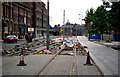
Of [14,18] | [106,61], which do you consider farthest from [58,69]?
[14,18]

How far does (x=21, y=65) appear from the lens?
34.0 feet

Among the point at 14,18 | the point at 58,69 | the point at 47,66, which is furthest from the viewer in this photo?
the point at 14,18

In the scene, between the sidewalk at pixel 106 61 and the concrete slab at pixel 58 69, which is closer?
the concrete slab at pixel 58 69

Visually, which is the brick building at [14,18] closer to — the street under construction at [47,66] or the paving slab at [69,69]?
the street under construction at [47,66]

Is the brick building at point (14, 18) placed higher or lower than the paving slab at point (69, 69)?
higher

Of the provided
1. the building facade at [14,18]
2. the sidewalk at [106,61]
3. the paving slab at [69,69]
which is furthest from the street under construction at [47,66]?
the building facade at [14,18]

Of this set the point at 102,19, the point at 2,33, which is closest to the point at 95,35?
the point at 102,19

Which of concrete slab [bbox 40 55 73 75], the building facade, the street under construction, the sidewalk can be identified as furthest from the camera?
the building facade

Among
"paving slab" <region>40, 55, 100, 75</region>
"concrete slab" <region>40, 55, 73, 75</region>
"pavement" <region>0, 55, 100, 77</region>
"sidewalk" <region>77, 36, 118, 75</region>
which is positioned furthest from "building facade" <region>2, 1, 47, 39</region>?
"paving slab" <region>40, 55, 100, 75</region>

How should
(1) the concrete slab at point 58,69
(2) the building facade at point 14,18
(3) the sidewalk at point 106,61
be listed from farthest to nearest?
(2) the building facade at point 14,18 → (3) the sidewalk at point 106,61 → (1) the concrete slab at point 58,69

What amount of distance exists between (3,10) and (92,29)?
27.1 meters

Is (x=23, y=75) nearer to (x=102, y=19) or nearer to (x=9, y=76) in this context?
(x=9, y=76)

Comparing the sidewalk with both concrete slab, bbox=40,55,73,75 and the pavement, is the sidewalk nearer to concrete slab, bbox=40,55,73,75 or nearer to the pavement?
the pavement

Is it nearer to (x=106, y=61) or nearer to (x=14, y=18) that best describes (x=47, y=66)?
(x=106, y=61)
